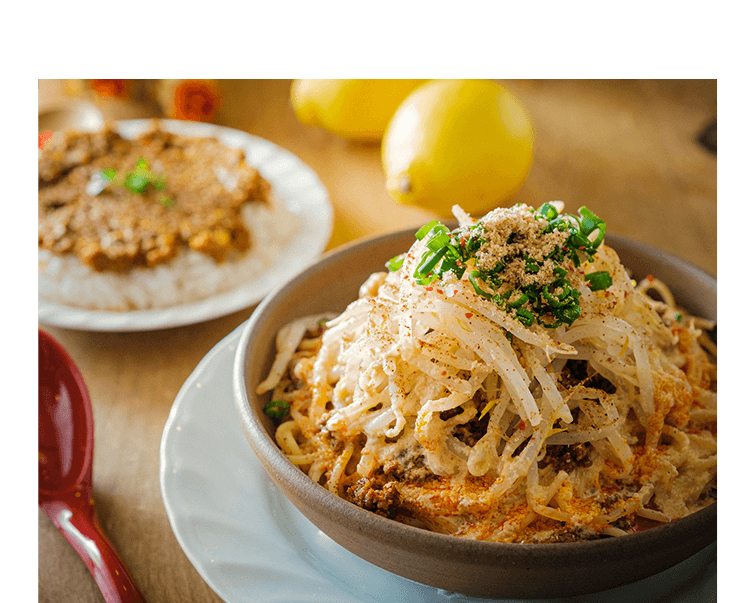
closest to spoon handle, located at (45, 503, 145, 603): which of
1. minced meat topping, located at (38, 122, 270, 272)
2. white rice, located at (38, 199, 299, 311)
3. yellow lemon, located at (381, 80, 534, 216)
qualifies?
white rice, located at (38, 199, 299, 311)

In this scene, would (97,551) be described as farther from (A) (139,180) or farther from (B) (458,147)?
(B) (458,147)

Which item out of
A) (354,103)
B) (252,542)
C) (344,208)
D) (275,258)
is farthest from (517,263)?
(354,103)

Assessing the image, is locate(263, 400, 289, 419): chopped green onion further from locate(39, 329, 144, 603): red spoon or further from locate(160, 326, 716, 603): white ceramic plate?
locate(39, 329, 144, 603): red spoon

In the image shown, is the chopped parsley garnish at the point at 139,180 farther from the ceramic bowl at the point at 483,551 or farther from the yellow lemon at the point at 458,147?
the ceramic bowl at the point at 483,551

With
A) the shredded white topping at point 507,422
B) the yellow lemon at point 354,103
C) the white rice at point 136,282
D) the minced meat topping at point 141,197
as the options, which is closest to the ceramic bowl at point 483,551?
the shredded white topping at point 507,422

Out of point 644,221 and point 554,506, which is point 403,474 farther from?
point 644,221
